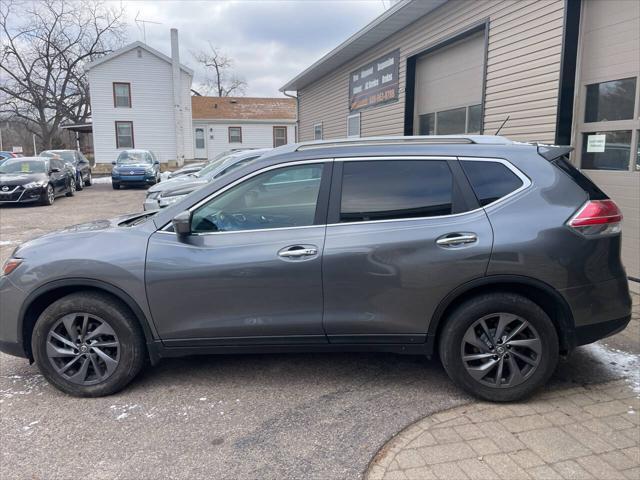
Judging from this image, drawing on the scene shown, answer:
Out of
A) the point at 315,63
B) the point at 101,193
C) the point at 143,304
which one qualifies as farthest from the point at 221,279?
the point at 101,193

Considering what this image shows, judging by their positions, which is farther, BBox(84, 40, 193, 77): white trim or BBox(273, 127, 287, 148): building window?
BBox(273, 127, 287, 148): building window

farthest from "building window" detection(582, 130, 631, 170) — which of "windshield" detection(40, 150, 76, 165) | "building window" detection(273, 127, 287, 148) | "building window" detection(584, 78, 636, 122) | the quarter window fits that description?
"building window" detection(273, 127, 287, 148)

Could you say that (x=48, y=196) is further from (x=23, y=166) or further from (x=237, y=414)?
(x=237, y=414)

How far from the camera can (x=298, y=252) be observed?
3373 millimetres

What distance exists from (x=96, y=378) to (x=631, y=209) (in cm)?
592

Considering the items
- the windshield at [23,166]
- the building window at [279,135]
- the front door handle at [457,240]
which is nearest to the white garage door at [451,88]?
the front door handle at [457,240]

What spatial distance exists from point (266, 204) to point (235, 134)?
35459 mm

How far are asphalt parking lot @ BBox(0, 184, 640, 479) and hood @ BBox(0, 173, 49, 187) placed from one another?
12575 mm

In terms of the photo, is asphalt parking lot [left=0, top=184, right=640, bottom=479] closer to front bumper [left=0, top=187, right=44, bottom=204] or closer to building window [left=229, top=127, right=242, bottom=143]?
front bumper [left=0, top=187, right=44, bottom=204]

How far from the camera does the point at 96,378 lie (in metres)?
3.57

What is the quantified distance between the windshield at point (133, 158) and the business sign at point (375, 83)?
11787mm

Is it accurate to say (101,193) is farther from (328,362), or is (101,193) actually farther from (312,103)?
(328,362)

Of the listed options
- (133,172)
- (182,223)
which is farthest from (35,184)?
(182,223)

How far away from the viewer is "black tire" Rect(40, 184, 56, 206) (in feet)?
50.5
